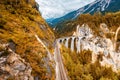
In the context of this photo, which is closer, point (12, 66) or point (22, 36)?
point (12, 66)

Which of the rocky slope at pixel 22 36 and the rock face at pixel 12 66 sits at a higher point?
the rocky slope at pixel 22 36

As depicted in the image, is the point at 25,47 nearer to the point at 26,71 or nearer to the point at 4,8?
the point at 26,71

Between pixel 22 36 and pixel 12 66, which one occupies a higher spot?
pixel 22 36

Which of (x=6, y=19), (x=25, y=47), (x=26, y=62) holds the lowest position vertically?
(x=26, y=62)

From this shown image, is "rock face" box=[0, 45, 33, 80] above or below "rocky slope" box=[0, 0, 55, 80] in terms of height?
below

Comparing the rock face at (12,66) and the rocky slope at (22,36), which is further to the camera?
the rocky slope at (22,36)

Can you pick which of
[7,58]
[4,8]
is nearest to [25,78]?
[7,58]

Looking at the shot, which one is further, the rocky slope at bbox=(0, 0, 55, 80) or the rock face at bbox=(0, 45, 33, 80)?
the rocky slope at bbox=(0, 0, 55, 80)

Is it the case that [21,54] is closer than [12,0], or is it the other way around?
[21,54]
